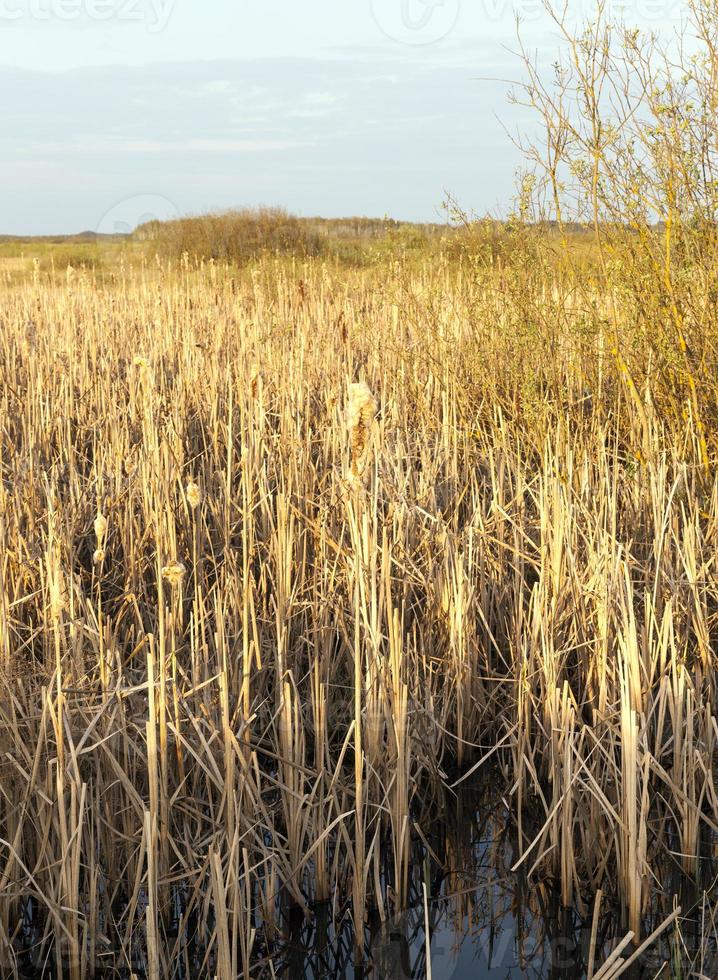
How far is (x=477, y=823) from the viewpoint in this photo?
222 centimetres

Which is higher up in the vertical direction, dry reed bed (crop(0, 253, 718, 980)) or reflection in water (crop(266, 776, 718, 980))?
dry reed bed (crop(0, 253, 718, 980))

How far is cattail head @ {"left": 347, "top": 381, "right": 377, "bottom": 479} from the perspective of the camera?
5.16ft

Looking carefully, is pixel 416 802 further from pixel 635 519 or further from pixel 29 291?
pixel 29 291

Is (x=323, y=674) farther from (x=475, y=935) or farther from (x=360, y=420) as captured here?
(x=360, y=420)

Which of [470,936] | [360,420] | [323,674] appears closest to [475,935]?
[470,936]

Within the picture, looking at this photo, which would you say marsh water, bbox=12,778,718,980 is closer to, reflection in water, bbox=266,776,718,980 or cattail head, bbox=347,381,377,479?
reflection in water, bbox=266,776,718,980

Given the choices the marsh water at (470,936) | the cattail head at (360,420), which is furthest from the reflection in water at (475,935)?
the cattail head at (360,420)

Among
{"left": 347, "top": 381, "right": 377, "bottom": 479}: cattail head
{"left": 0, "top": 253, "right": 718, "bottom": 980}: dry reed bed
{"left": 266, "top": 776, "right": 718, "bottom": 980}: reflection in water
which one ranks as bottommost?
{"left": 266, "top": 776, "right": 718, "bottom": 980}: reflection in water

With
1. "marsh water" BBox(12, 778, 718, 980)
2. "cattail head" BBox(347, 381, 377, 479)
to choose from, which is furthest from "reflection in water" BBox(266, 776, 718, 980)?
"cattail head" BBox(347, 381, 377, 479)

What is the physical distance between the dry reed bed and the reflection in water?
49 millimetres

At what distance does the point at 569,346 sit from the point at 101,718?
3.04 meters

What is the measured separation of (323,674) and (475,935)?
82 centimetres

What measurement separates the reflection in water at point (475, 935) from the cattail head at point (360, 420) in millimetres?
901

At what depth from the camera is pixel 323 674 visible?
2.51 metres
